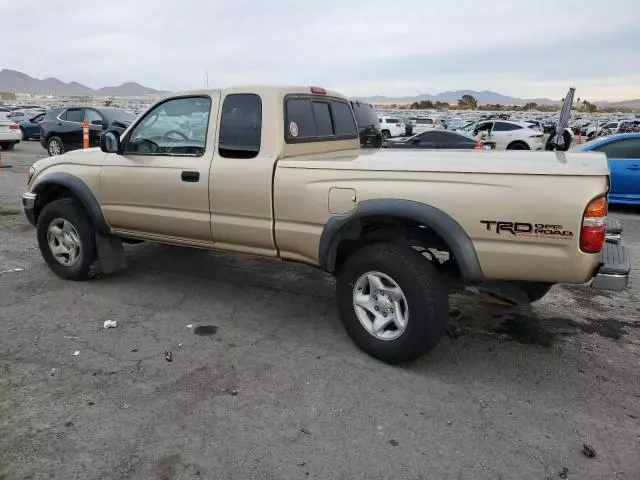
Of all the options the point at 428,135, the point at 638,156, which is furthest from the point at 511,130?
the point at 638,156

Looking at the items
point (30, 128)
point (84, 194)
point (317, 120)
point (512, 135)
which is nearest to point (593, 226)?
point (317, 120)

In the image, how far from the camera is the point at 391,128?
3188cm

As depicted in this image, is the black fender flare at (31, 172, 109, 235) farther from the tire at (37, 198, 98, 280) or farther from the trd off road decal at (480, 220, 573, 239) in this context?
the trd off road decal at (480, 220, 573, 239)

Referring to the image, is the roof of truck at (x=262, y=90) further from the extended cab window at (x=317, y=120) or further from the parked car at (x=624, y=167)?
the parked car at (x=624, y=167)

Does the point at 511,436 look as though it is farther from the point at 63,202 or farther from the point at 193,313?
the point at 63,202

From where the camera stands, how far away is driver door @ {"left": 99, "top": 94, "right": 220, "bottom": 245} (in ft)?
14.6

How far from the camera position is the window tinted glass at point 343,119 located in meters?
5.15

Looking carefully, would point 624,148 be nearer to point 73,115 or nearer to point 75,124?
point 75,124

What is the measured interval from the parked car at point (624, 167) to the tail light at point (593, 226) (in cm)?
758

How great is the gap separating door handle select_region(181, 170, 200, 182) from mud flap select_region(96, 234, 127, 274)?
1.35 metres

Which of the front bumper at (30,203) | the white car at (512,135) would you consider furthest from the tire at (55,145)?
the white car at (512,135)

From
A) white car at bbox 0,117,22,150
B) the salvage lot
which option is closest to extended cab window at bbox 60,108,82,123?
white car at bbox 0,117,22,150

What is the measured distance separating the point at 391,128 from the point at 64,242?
28085 millimetres

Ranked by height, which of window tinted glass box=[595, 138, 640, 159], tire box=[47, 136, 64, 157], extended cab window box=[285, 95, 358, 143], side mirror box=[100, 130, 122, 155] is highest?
extended cab window box=[285, 95, 358, 143]
